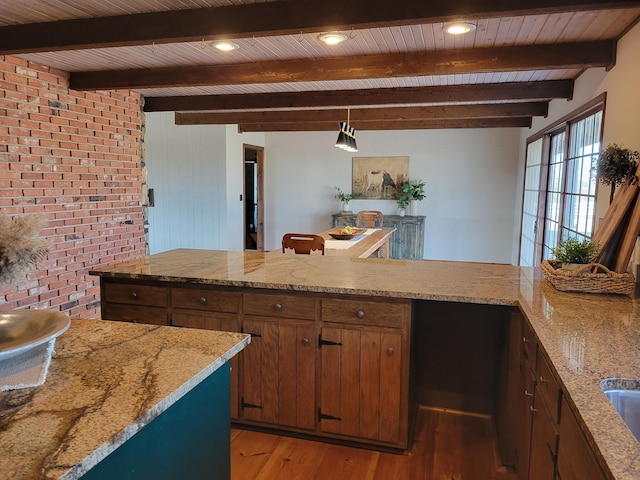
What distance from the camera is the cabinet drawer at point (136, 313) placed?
8.22 feet

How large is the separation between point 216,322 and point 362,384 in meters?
0.81

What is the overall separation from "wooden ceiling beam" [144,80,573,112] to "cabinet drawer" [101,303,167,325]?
119 inches

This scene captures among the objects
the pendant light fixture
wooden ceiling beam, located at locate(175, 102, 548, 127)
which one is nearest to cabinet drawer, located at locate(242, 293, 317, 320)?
the pendant light fixture

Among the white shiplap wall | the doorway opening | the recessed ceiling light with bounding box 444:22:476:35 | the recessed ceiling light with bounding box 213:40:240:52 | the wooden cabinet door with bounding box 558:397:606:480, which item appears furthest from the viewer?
the doorway opening

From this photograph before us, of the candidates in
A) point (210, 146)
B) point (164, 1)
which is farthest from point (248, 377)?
point (210, 146)

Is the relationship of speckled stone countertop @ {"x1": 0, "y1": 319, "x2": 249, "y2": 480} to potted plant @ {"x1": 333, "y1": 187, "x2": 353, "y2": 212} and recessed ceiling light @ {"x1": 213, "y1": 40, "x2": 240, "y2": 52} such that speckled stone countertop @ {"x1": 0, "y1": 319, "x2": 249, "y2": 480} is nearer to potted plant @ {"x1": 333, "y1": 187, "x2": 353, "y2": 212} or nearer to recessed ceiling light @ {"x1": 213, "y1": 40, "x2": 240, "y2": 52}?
recessed ceiling light @ {"x1": 213, "y1": 40, "x2": 240, "y2": 52}

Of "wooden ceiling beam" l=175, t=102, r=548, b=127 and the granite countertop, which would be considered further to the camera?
"wooden ceiling beam" l=175, t=102, r=548, b=127

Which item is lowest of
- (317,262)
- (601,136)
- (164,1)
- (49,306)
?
(49,306)

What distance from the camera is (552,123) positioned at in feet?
16.3

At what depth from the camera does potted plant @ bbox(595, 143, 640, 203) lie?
2.27 meters

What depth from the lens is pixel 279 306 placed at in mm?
2322

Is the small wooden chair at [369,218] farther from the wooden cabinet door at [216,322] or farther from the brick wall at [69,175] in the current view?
the wooden cabinet door at [216,322]

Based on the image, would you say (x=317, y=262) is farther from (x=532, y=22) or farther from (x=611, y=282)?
(x=532, y=22)

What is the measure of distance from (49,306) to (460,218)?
6353 mm
